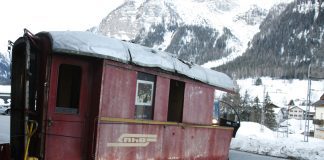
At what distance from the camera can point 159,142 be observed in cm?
977

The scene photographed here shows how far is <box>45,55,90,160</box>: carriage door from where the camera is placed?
26.3 feet

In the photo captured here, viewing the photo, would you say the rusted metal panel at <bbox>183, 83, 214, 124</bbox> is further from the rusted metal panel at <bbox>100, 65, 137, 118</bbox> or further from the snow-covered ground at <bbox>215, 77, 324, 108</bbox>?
the snow-covered ground at <bbox>215, 77, 324, 108</bbox>

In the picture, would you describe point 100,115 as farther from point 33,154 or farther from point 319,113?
point 319,113

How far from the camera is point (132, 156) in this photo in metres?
9.05

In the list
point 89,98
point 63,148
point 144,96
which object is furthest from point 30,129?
point 144,96

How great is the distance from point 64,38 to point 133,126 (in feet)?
7.26

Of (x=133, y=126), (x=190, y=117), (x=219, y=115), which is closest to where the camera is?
(x=133, y=126)

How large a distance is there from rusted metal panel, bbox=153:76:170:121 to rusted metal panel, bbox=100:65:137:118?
769 millimetres

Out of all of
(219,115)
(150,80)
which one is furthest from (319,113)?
(150,80)

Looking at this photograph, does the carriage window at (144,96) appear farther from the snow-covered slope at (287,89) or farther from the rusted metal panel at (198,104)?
the snow-covered slope at (287,89)

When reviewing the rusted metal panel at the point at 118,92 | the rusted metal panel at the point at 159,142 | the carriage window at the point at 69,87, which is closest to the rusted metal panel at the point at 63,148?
the rusted metal panel at the point at 159,142

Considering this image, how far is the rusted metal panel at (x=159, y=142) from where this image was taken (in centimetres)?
853

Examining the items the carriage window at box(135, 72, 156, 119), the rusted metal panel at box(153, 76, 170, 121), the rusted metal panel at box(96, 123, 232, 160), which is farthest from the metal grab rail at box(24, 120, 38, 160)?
the rusted metal panel at box(153, 76, 170, 121)

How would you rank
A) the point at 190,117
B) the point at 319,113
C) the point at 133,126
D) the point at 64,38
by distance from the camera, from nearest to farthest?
the point at 64,38 < the point at 133,126 < the point at 190,117 < the point at 319,113
